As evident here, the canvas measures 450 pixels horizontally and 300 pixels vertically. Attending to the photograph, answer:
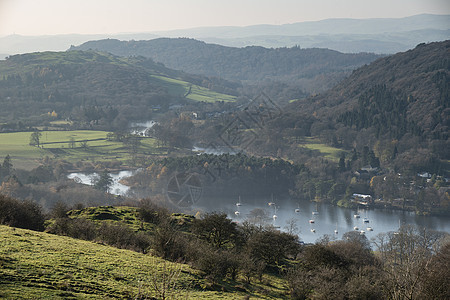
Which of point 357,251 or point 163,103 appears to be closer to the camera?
point 357,251

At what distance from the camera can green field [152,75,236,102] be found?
138750 mm

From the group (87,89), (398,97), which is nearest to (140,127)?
(87,89)

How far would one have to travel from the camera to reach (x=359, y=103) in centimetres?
10731

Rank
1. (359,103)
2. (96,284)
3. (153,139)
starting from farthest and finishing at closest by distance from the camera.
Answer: (359,103) → (153,139) → (96,284)

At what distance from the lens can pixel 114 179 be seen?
68562 mm

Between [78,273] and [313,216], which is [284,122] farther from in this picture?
[78,273]

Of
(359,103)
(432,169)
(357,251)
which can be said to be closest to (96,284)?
(357,251)

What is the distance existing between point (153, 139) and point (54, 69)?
54.3m

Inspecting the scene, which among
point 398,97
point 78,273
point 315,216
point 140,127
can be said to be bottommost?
point 315,216

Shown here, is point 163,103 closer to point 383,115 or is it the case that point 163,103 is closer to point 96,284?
point 383,115

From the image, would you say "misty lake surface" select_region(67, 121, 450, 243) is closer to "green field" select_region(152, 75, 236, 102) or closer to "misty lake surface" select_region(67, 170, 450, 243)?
"misty lake surface" select_region(67, 170, 450, 243)

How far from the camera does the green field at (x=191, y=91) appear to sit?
13875 centimetres

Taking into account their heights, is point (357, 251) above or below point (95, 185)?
above

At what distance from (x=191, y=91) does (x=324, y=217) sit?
93.7m
